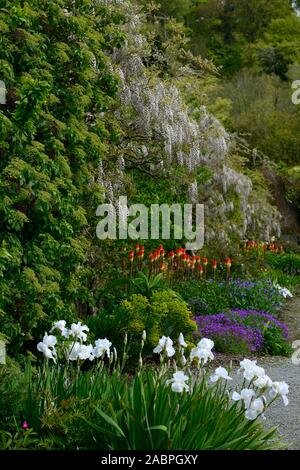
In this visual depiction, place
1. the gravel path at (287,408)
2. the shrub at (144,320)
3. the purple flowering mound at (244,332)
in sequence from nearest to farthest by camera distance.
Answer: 1. the gravel path at (287,408)
2. the shrub at (144,320)
3. the purple flowering mound at (244,332)

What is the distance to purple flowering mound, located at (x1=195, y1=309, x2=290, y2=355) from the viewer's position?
774 cm

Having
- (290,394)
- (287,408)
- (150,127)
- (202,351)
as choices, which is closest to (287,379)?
(290,394)

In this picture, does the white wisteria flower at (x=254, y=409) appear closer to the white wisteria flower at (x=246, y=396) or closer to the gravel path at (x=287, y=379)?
the white wisteria flower at (x=246, y=396)

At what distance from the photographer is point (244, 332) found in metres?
7.91

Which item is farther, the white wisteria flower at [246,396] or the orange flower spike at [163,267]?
the orange flower spike at [163,267]

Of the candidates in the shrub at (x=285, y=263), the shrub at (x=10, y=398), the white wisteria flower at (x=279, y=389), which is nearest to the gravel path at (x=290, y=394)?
the white wisteria flower at (x=279, y=389)

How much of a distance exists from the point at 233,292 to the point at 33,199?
181 inches

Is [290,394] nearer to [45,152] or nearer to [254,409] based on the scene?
[254,409]

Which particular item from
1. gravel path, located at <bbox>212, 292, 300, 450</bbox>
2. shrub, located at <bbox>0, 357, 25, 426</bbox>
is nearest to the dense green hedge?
shrub, located at <bbox>0, 357, 25, 426</bbox>

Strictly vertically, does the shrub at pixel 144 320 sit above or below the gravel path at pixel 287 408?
above

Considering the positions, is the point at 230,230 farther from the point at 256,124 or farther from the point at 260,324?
the point at 256,124

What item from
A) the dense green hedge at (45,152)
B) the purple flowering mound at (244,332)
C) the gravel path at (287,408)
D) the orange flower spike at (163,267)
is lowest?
the gravel path at (287,408)

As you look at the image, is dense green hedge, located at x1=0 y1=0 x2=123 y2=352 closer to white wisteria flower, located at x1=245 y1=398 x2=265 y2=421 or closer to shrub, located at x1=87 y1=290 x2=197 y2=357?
shrub, located at x1=87 y1=290 x2=197 y2=357

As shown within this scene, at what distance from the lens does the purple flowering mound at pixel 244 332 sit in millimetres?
7738
